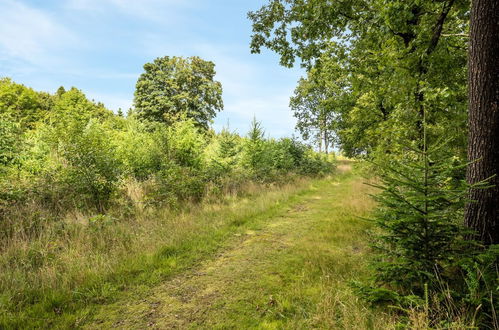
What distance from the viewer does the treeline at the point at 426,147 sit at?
9.43ft

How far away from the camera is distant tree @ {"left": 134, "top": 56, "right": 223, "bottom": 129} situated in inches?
1299

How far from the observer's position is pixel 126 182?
922 centimetres

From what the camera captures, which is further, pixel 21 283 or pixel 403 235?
pixel 21 283

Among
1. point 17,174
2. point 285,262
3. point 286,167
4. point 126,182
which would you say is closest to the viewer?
point 285,262

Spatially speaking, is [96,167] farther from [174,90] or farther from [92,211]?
[174,90]

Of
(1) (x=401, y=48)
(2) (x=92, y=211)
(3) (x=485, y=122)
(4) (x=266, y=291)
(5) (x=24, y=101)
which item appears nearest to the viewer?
(3) (x=485, y=122)

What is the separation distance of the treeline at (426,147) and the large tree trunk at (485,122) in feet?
0.04

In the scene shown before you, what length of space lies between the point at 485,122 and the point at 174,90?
35286mm

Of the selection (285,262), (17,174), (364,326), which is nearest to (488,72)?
(364,326)

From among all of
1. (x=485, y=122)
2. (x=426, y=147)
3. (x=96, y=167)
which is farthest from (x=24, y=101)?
(x=485, y=122)

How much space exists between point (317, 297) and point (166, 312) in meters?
2.33

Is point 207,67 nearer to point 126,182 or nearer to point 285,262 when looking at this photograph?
point 126,182

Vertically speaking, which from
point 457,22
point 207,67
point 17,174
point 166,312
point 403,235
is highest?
point 207,67

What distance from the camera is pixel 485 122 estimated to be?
11.0 feet
